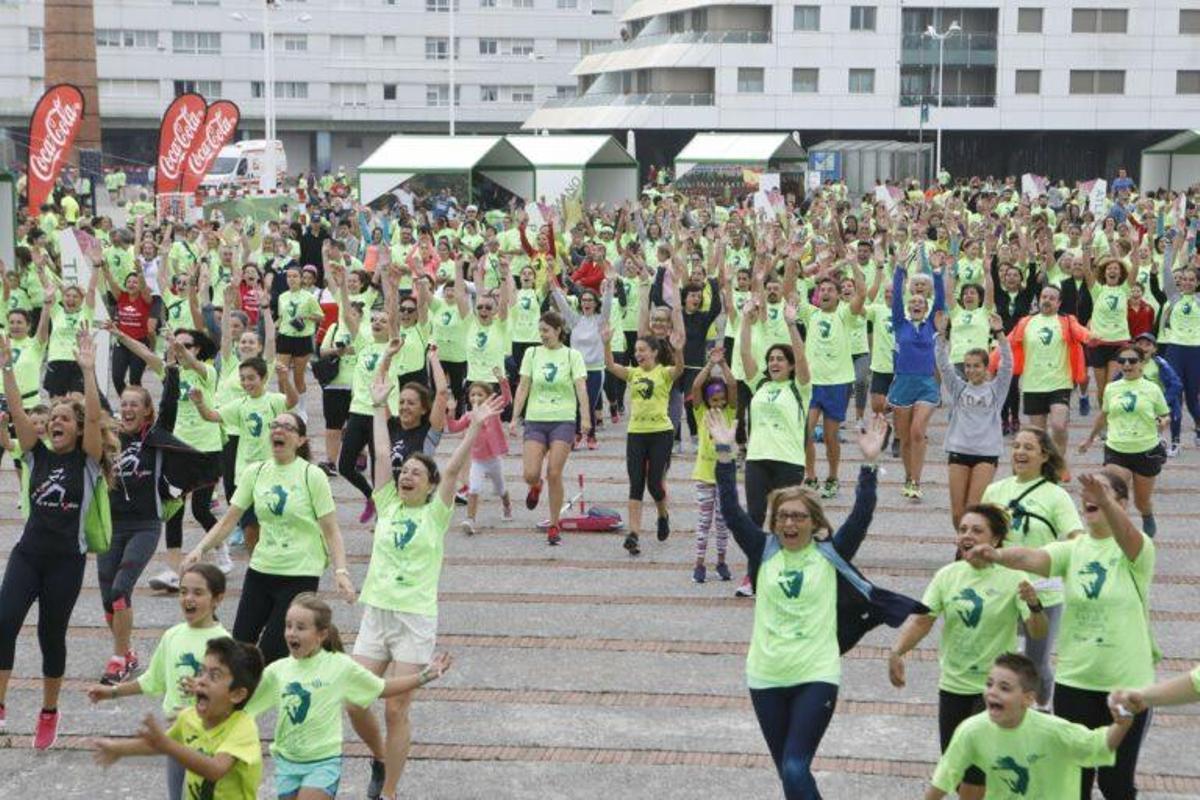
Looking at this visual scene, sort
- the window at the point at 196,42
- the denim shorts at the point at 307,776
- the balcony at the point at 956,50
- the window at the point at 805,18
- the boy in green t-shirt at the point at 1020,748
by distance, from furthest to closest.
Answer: the window at the point at 196,42, the window at the point at 805,18, the balcony at the point at 956,50, the denim shorts at the point at 307,776, the boy in green t-shirt at the point at 1020,748

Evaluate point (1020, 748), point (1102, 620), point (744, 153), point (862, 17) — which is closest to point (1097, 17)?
point (862, 17)

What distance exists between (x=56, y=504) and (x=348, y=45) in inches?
3213

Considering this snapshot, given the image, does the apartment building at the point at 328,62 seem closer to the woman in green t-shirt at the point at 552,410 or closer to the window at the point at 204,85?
the window at the point at 204,85

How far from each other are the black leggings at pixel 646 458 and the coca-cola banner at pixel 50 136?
17.4 meters

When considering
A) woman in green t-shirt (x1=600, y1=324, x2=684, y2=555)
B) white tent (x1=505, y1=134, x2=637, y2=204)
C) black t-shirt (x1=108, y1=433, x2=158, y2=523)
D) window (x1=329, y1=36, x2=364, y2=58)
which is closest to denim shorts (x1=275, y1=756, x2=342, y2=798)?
black t-shirt (x1=108, y1=433, x2=158, y2=523)

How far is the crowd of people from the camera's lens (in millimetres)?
7074

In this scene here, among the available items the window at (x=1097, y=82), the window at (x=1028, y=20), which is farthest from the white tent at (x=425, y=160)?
the window at (x=1097, y=82)

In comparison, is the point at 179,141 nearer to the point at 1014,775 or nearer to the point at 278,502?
the point at 278,502

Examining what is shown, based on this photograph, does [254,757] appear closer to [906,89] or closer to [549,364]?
[549,364]

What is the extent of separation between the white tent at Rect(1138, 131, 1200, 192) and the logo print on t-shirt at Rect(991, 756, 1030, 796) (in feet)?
128

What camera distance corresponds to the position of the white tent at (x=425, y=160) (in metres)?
34.9

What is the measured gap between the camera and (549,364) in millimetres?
13344

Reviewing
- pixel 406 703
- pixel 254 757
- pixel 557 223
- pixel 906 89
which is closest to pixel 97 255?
pixel 557 223

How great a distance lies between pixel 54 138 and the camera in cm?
2758
